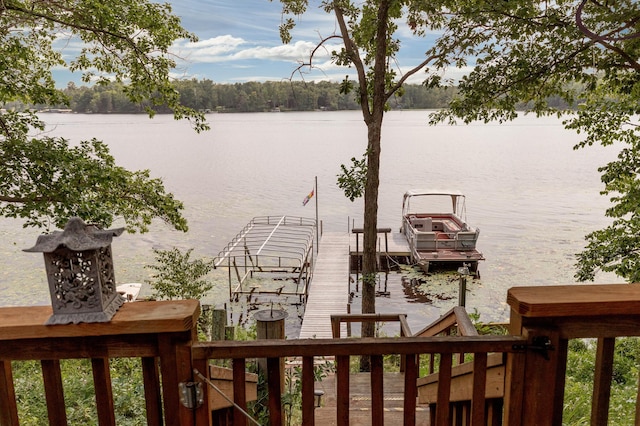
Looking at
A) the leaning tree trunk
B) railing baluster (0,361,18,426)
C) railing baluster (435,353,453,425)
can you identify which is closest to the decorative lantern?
railing baluster (0,361,18,426)

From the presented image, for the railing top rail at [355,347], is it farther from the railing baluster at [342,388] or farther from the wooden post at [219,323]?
the wooden post at [219,323]

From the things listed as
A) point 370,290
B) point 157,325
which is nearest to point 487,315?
point 370,290

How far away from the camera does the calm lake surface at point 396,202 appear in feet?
59.9

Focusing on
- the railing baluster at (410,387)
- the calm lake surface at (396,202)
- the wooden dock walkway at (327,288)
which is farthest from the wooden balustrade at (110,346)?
the wooden dock walkway at (327,288)

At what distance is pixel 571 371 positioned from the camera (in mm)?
6895

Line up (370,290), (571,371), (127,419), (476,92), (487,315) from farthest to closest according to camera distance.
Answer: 1. (487,315)
2. (370,290)
3. (476,92)
4. (571,371)
5. (127,419)

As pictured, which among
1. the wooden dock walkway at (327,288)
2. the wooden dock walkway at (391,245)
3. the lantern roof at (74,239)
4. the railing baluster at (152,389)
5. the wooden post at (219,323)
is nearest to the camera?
the lantern roof at (74,239)

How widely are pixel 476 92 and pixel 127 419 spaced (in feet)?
21.8

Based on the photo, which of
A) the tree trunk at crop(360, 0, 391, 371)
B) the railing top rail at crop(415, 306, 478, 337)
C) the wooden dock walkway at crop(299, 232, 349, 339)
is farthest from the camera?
the wooden dock walkway at crop(299, 232, 349, 339)

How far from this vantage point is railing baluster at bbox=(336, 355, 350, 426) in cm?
168

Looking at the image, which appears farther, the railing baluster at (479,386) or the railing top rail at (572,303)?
the railing baluster at (479,386)

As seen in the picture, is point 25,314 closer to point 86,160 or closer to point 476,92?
point 86,160

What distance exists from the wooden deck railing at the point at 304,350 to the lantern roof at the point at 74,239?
0.24m

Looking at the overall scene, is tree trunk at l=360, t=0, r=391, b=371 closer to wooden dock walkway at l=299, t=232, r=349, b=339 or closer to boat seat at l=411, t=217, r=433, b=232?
wooden dock walkway at l=299, t=232, r=349, b=339
